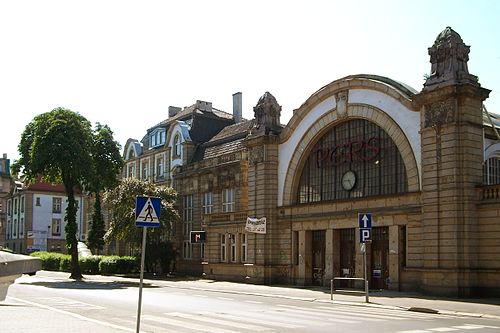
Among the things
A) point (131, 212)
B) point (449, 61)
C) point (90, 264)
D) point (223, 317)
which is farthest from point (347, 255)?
point (90, 264)

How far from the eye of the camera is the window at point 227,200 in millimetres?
48844

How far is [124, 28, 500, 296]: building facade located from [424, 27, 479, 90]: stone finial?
56mm

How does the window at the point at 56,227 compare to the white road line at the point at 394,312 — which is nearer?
the white road line at the point at 394,312

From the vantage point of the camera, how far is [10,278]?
7.99 meters

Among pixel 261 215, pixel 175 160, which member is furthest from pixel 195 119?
pixel 261 215

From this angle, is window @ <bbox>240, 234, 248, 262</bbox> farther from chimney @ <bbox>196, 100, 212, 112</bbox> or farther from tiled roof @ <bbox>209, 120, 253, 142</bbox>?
chimney @ <bbox>196, 100, 212, 112</bbox>

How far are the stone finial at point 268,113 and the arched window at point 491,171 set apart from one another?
1437cm

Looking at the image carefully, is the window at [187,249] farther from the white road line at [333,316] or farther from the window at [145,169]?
the white road line at [333,316]

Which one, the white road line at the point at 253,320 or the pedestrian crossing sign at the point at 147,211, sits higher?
the pedestrian crossing sign at the point at 147,211

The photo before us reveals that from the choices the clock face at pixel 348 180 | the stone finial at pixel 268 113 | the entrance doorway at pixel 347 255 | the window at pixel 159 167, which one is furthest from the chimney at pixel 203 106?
the entrance doorway at pixel 347 255

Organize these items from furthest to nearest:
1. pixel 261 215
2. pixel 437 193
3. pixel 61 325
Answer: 1. pixel 261 215
2. pixel 437 193
3. pixel 61 325

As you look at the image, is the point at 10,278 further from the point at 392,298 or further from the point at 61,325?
the point at 392,298

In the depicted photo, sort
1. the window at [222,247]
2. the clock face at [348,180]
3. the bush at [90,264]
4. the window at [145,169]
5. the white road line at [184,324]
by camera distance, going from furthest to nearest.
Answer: the window at [145,169] → the bush at [90,264] → the window at [222,247] → the clock face at [348,180] → the white road line at [184,324]

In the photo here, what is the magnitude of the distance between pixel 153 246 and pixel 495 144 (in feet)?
94.8
